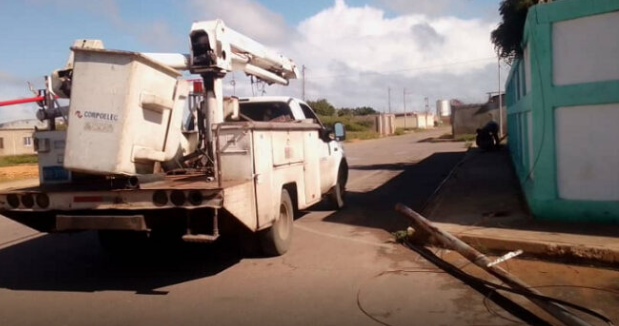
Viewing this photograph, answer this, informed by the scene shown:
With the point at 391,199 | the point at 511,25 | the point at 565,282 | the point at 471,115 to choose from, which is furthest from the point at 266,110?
the point at 471,115

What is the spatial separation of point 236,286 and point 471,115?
4186 centimetres

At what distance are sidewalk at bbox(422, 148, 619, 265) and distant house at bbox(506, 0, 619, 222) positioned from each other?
412mm

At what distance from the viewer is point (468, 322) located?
15.6 ft

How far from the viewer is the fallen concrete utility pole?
4.56m

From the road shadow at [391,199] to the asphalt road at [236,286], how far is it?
16.4 inches

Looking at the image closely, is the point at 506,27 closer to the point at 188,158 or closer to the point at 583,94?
the point at 583,94

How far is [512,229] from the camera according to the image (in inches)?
293

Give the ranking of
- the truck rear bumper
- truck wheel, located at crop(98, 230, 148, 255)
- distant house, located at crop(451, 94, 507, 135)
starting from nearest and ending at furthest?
the truck rear bumper, truck wheel, located at crop(98, 230, 148, 255), distant house, located at crop(451, 94, 507, 135)

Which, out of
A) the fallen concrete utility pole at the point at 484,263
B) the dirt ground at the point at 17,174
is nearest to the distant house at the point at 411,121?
the dirt ground at the point at 17,174

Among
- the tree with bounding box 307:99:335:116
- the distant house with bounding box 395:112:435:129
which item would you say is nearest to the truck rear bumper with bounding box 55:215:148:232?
the tree with bounding box 307:99:335:116

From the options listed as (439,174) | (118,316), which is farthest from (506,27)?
(118,316)

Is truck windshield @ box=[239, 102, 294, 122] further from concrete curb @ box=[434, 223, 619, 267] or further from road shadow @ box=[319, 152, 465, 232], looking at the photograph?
concrete curb @ box=[434, 223, 619, 267]

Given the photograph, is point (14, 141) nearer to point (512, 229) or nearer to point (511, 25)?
point (511, 25)

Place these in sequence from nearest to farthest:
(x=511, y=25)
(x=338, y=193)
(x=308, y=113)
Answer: (x=308, y=113) → (x=338, y=193) → (x=511, y=25)
